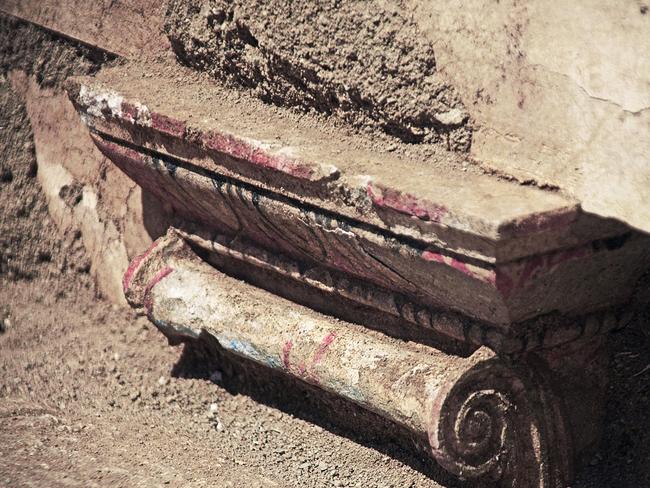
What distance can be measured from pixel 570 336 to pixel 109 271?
1.73 metres

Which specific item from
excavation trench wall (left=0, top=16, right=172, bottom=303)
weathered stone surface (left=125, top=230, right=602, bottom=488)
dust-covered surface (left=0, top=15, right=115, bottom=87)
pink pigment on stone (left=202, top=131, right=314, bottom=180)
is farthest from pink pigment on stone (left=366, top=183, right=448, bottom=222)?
dust-covered surface (left=0, top=15, right=115, bottom=87)

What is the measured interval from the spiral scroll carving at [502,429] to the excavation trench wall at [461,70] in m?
0.42

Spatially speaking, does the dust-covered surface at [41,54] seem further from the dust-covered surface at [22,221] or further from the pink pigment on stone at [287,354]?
the pink pigment on stone at [287,354]

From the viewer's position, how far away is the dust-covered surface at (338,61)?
231 centimetres

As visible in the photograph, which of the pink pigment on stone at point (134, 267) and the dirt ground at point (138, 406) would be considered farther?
the pink pigment on stone at point (134, 267)

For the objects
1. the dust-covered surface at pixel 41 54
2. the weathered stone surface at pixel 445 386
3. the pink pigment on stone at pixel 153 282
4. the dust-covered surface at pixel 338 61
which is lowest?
the pink pigment on stone at pixel 153 282

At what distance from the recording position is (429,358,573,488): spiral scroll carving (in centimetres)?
222

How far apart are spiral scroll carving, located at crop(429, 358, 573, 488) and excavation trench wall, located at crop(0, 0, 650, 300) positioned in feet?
1.39

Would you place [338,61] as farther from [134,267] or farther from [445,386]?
[134,267]

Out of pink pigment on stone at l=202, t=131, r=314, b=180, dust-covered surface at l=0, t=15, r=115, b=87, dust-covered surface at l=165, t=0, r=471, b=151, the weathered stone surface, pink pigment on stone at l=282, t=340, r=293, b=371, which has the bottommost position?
pink pigment on stone at l=282, t=340, r=293, b=371

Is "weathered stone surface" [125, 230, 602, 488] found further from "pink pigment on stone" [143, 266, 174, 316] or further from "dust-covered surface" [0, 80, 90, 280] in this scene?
"dust-covered surface" [0, 80, 90, 280]

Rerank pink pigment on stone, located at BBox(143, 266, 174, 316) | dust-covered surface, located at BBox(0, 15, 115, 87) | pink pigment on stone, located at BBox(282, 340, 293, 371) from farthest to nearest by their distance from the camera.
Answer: dust-covered surface, located at BBox(0, 15, 115, 87), pink pigment on stone, located at BBox(143, 266, 174, 316), pink pigment on stone, located at BBox(282, 340, 293, 371)

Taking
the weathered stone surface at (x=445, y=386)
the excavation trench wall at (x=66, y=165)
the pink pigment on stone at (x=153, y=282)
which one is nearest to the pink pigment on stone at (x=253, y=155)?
the weathered stone surface at (x=445, y=386)

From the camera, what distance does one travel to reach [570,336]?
229cm
